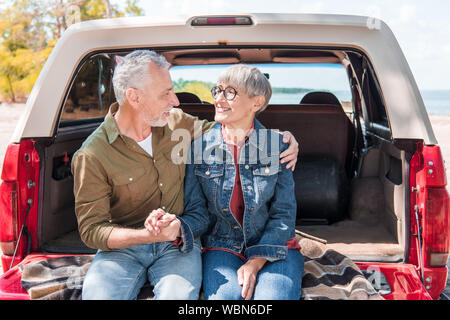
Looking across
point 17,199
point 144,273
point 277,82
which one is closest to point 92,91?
point 277,82

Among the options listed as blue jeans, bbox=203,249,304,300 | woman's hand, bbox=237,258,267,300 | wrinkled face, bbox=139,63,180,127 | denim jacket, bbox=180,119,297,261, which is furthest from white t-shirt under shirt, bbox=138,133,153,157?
woman's hand, bbox=237,258,267,300

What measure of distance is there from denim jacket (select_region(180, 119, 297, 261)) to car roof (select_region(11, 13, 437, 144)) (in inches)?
19.8

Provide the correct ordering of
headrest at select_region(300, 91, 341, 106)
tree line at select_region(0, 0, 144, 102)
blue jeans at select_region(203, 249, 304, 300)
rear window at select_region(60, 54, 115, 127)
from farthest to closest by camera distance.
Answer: tree line at select_region(0, 0, 144, 102)
headrest at select_region(300, 91, 341, 106)
rear window at select_region(60, 54, 115, 127)
blue jeans at select_region(203, 249, 304, 300)

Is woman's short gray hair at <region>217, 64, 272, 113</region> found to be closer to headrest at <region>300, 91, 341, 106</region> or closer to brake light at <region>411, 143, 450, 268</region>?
brake light at <region>411, 143, 450, 268</region>

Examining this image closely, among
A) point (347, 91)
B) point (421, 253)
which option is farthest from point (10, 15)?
point (421, 253)

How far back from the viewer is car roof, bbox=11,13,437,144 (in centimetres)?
224

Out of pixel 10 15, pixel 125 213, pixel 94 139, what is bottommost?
pixel 125 213

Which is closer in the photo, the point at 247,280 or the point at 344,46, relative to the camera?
the point at 247,280

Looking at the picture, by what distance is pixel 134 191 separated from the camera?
7.40 feet

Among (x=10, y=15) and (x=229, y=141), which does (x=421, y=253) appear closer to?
(x=229, y=141)

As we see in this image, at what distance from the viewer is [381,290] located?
219 cm

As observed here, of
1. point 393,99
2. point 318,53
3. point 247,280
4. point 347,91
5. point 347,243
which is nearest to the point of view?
point 247,280

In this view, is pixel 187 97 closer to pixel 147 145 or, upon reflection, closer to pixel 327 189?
pixel 327 189

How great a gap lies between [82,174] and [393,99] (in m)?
1.55
